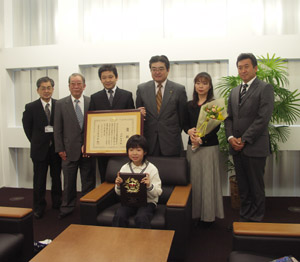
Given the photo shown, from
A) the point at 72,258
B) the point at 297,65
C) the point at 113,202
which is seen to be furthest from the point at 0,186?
the point at 297,65

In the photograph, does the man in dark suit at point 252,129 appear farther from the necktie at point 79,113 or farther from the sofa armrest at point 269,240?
the necktie at point 79,113

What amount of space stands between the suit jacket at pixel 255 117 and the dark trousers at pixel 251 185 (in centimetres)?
9

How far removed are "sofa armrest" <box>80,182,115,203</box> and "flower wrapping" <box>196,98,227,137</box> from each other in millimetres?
1035

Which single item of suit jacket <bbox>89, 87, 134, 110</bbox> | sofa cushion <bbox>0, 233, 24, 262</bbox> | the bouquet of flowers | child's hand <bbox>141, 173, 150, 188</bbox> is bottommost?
sofa cushion <bbox>0, 233, 24, 262</bbox>

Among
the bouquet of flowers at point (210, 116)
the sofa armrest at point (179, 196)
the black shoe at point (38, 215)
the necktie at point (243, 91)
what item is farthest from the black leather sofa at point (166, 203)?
the black shoe at point (38, 215)

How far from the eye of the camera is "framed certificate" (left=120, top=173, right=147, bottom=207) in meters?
2.47

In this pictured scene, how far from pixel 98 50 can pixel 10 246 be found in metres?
3.12

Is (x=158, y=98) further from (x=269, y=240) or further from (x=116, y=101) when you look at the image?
(x=269, y=240)

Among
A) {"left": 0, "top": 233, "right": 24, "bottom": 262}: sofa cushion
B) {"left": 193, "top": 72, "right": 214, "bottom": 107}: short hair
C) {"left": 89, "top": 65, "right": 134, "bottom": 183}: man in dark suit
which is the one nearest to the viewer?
{"left": 0, "top": 233, "right": 24, "bottom": 262}: sofa cushion

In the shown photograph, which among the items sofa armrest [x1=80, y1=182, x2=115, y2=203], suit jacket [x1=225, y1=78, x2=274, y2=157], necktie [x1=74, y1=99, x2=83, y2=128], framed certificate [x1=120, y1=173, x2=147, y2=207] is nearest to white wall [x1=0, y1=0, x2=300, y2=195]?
necktie [x1=74, y1=99, x2=83, y2=128]

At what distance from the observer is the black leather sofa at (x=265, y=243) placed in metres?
1.76

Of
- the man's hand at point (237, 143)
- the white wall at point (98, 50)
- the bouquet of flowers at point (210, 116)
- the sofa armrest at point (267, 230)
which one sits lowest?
the sofa armrest at point (267, 230)

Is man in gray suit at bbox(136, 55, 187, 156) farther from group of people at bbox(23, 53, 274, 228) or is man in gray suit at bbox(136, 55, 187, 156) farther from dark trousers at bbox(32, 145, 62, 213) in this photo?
dark trousers at bbox(32, 145, 62, 213)

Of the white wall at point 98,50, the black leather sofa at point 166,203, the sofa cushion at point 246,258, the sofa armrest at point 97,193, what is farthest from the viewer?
the white wall at point 98,50
